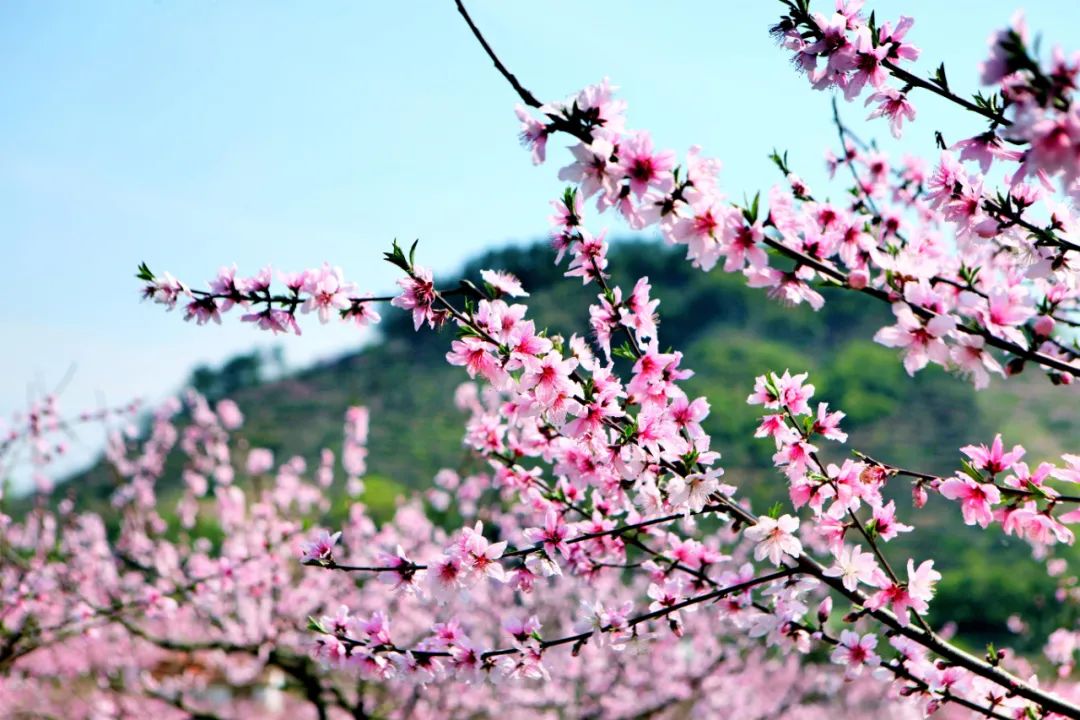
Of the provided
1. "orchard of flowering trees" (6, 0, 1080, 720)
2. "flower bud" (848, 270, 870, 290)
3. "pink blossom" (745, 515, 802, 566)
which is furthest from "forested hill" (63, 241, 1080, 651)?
"flower bud" (848, 270, 870, 290)

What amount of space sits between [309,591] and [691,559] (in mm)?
6711

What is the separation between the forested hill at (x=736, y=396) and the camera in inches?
1176

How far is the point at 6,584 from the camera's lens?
5852 mm

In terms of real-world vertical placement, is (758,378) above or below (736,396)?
below

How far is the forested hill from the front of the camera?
29.9m

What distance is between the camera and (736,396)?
39.0m

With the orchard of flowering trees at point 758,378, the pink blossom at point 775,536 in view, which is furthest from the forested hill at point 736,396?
the pink blossom at point 775,536

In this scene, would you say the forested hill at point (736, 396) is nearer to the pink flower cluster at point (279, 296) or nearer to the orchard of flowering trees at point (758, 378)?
the orchard of flowering trees at point (758, 378)

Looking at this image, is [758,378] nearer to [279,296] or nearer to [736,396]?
[279,296]

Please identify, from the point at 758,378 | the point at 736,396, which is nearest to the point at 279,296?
the point at 758,378

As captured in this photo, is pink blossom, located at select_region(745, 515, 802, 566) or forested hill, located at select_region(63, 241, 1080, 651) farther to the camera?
forested hill, located at select_region(63, 241, 1080, 651)

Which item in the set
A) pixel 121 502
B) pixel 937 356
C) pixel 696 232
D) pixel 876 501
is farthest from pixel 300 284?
pixel 121 502

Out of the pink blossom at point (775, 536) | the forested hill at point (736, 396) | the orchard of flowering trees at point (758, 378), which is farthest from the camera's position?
the forested hill at point (736, 396)

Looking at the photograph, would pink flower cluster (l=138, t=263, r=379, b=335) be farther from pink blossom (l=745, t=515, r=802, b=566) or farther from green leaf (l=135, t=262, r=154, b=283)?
pink blossom (l=745, t=515, r=802, b=566)
